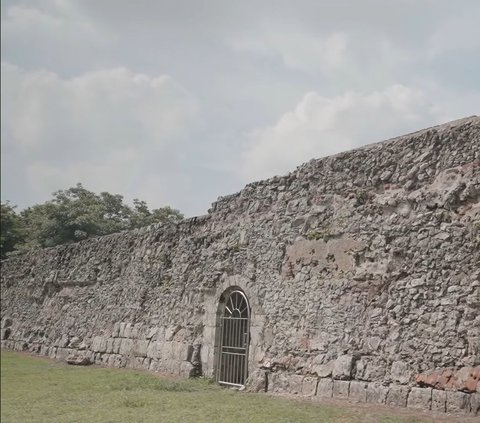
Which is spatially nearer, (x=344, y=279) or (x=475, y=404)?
(x=475, y=404)

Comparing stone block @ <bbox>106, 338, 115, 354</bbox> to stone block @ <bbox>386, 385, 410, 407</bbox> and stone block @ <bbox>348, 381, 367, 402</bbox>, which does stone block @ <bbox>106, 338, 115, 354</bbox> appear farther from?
stone block @ <bbox>386, 385, 410, 407</bbox>

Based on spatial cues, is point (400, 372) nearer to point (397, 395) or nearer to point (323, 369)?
point (397, 395)

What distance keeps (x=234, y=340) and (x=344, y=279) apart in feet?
9.31

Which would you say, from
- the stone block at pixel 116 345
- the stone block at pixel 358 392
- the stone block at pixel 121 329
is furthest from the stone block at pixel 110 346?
the stone block at pixel 358 392

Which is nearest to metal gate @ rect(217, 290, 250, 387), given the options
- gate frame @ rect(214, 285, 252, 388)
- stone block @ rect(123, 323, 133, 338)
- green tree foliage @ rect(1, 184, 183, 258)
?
gate frame @ rect(214, 285, 252, 388)

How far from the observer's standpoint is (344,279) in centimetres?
870

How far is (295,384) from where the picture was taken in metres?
8.97

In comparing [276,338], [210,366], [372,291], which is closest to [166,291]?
[210,366]

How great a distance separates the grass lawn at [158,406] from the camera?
5.95 m

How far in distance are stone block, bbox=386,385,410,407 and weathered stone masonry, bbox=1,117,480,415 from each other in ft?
0.04

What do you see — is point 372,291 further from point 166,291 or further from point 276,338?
point 166,291

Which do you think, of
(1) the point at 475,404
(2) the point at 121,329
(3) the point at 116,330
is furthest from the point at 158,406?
(3) the point at 116,330

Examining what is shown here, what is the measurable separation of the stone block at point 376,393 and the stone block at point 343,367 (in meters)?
0.42

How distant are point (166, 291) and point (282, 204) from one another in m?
3.99
